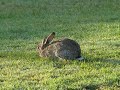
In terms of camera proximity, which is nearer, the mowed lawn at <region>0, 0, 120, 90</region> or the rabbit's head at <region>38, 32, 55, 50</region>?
the mowed lawn at <region>0, 0, 120, 90</region>

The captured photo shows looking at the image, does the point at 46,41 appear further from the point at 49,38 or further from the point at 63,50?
the point at 63,50

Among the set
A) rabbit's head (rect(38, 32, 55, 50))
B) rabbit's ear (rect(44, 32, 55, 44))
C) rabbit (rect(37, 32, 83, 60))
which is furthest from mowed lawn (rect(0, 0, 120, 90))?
rabbit's ear (rect(44, 32, 55, 44))

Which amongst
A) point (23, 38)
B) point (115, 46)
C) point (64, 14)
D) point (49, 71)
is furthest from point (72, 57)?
point (64, 14)

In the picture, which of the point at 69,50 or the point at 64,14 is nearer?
the point at 69,50

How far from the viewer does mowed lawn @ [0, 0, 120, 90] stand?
862 cm

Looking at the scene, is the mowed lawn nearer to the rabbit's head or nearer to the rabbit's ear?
the rabbit's head

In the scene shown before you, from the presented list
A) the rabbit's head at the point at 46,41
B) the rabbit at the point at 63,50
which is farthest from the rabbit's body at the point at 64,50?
the rabbit's head at the point at 46,41

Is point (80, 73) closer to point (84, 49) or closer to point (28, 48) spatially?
point (84, 49)

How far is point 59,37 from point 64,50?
5000mm

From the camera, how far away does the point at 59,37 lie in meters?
15.5

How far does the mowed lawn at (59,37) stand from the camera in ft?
28.3

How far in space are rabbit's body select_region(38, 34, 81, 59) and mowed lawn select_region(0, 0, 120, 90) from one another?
160 mm

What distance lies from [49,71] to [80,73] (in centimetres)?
71

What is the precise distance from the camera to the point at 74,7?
23531mm
